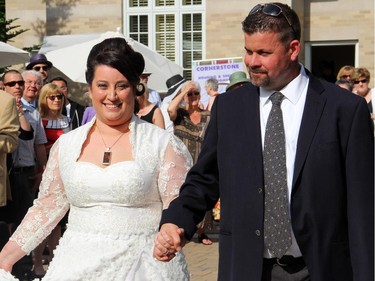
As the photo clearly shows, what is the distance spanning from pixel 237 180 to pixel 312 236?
40 centimetres

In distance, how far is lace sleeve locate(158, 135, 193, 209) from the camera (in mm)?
5473

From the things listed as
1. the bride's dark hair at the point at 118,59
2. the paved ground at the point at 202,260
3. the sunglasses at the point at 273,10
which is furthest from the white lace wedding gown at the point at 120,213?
the paved ground at the point at 202,260

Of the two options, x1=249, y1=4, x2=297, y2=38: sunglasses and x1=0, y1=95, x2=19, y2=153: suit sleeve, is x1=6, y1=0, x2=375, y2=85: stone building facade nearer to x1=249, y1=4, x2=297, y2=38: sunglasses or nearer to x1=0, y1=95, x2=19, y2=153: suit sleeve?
x1=0, y1=95, x2=19, y2=153: suit sleeve

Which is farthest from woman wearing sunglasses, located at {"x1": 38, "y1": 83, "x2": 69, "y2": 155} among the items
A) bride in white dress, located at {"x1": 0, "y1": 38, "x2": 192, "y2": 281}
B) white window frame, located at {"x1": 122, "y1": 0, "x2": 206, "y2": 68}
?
white window frame, located at {"x1": 122, "y1": 0, "x2": 206, "y2": 68}

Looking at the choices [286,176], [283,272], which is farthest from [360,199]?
[283,272]

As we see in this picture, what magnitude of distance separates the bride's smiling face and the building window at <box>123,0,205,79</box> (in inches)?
634

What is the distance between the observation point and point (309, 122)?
160 inches

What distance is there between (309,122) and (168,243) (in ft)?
2.58

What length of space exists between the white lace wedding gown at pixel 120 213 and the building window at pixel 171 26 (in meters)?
16.1

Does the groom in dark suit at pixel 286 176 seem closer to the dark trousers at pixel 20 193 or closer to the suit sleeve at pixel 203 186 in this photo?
the suit sleeve at pixel 203 186

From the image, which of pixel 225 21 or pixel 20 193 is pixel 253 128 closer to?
pixel 20 193

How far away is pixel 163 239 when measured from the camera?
4.09 m

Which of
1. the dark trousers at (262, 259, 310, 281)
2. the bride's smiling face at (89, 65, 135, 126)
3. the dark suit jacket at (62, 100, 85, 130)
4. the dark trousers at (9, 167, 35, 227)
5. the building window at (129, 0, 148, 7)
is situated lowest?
the dark trousers at (9, 167, 35, 227)

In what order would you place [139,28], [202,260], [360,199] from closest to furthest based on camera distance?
[360,199], [202,260], [139,28]
